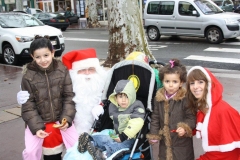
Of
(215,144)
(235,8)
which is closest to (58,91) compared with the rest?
(215,144)

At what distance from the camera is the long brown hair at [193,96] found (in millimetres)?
2775

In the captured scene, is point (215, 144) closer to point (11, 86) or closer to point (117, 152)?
point (117, 152)

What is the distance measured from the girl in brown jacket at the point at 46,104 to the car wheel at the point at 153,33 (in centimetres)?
1172

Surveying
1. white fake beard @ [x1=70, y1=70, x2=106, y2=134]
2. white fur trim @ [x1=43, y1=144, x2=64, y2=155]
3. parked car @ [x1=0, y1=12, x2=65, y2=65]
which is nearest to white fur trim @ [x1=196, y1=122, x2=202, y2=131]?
white fake beard @ [x1=70, y1=70, x2=106, y2=134]

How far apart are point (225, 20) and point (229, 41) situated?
122 centimetres

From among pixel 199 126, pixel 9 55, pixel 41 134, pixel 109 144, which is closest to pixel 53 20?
pixel 9 55

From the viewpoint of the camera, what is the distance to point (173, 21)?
13.6 m

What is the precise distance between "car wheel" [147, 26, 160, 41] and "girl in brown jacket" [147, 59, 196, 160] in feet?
38.7

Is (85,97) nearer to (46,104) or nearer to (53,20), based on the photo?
(46,104)

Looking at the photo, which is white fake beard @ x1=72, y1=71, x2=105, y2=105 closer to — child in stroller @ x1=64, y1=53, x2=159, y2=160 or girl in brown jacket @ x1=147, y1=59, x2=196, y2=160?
child in stroller @ x1=64, y1=53, x2=159, y2=160

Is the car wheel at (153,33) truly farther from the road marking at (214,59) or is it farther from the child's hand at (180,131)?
the child's hand at (180,131)

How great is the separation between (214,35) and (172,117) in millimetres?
10547

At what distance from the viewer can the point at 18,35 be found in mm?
10312

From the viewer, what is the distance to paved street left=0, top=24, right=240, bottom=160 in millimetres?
4304
